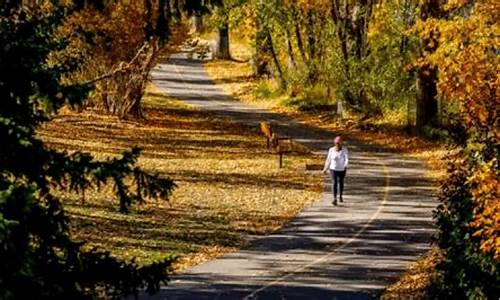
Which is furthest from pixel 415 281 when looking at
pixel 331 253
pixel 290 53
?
pixel 290 53

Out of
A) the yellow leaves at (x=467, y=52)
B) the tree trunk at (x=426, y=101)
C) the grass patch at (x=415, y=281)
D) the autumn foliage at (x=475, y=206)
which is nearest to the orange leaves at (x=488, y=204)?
the autumn foliage at (x=475, y=206)

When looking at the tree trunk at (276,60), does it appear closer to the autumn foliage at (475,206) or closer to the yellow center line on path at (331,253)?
the yellow center line on path at (331,253)

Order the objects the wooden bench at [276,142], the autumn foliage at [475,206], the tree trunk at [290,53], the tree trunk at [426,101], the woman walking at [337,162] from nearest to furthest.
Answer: the autumn foliage at [475,206], the woman walking at [337,162], the wooden bench at [276,142], the tree trunk at [426,101], the tree trunk at [290,53]

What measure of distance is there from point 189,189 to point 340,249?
808 centimetres

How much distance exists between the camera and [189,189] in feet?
90.2

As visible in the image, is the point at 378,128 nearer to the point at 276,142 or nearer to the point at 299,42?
the point at 276,142

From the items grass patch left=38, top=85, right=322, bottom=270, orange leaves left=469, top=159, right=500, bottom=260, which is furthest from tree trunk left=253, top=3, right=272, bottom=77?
orange leaves left=469, top=159, right=500, bottom=260

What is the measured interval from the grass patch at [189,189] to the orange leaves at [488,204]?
22.7 ft

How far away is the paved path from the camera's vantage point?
55.6 ft

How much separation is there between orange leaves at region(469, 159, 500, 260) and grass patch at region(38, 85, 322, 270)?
692 cm

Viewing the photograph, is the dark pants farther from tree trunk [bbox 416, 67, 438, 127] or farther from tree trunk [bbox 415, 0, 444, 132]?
tree trunk [bbox 416, 67, 438, 127]

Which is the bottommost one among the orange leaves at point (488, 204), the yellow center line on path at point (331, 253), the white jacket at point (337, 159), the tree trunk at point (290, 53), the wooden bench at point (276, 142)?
the yellow center line on path at point (331, 253)

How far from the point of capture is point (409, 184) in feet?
93.3

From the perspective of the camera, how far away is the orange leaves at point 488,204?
40.3 ft
